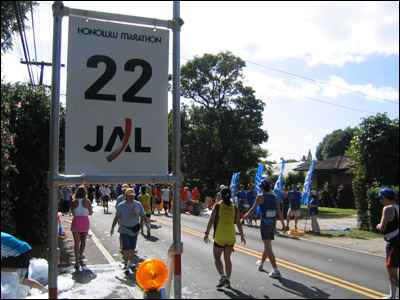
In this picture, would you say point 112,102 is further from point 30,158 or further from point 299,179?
point 299,179

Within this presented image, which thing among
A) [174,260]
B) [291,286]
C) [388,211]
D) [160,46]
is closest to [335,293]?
[291,286]

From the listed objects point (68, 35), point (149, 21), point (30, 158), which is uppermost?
point (149, 21)

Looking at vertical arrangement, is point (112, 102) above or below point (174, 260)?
above

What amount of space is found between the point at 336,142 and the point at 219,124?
122ft

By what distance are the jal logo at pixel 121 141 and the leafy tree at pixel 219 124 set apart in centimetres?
3052

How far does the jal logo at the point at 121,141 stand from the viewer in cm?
300

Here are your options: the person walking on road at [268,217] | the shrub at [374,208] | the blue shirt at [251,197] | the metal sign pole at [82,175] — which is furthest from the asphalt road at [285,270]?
the blue shirt at [251,197]

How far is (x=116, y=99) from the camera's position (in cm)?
307

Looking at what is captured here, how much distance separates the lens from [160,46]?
3.27 metres

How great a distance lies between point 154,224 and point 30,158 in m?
7.71

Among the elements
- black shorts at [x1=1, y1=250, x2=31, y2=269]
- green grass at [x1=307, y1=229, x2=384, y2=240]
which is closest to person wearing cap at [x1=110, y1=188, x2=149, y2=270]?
black shorts at [x1=1, y1=250, x2=31, y2=269]

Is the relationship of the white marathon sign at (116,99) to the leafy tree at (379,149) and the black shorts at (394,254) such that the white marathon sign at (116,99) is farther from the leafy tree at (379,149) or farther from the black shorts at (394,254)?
the leafy tree at (379,149)

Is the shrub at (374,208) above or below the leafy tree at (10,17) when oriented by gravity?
below

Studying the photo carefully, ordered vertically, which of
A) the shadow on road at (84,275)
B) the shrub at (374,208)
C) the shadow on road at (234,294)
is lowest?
the shadow on road at (234,294)
